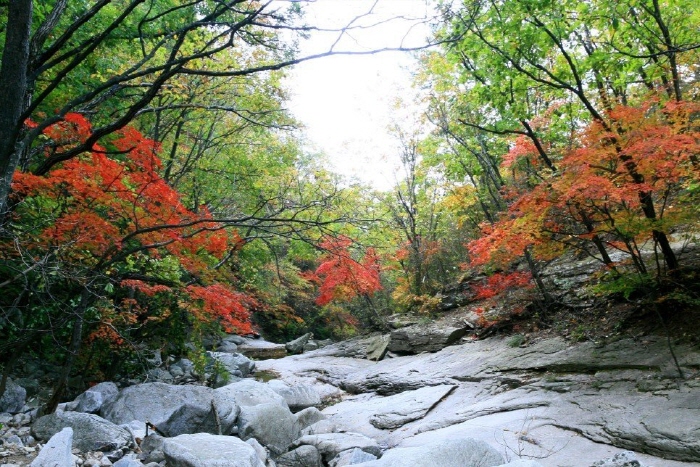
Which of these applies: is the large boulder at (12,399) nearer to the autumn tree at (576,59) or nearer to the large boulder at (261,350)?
the autumn tree at (576,59)

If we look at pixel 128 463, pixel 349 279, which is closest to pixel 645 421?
pixel 128 463

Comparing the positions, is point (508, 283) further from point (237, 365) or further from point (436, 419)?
point (237, 365)

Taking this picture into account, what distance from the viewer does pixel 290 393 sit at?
973 cm

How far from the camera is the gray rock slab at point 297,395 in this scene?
9.52 m

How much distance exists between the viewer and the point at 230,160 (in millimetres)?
12188

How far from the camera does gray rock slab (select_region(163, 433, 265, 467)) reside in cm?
415

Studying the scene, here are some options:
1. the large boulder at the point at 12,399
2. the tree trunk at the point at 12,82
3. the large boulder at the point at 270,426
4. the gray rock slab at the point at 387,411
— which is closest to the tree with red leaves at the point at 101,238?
the large boulder at the point at 12,399

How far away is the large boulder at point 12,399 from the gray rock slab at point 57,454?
3.13 meters

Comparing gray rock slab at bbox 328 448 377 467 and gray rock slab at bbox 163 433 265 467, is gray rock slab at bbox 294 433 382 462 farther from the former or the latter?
gray rock slab at bbox 163 433 265 467

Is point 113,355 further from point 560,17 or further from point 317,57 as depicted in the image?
point 560,17

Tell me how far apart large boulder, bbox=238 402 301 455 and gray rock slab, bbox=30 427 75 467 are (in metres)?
3.07

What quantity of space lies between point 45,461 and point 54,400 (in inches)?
101

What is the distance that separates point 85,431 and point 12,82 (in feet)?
14.0

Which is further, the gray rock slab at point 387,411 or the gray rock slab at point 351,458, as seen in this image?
the gray rock slab at point 387,411
